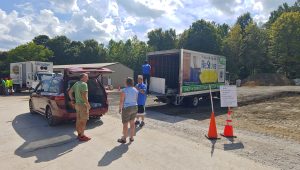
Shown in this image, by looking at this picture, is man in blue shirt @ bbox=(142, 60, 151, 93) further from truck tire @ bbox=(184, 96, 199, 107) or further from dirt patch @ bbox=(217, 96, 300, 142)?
dirt patch @ bbox=(217, 96, 300, 142)

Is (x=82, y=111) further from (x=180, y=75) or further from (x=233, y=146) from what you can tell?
(x=180, y=75)

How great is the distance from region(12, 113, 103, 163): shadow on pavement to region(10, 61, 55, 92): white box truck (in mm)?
16262

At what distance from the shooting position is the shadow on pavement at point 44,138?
6910mm

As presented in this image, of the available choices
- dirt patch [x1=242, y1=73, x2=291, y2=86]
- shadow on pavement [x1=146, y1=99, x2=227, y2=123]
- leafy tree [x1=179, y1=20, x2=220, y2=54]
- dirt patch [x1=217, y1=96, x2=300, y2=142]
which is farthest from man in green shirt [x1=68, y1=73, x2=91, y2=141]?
leafy tree [x1=179, y1=20, x2=220, y2=54]

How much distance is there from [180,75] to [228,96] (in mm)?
4937

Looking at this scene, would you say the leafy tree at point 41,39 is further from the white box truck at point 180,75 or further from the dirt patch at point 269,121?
the dirt patch at point 269,121

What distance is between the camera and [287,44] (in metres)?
47.6

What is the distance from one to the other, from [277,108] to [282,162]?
10.6 m

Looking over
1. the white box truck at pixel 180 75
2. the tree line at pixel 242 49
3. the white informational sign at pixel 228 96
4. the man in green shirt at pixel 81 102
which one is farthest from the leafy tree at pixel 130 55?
the man in green shirt at pixel 81 102

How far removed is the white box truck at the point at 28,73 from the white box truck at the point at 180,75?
46.9 feet

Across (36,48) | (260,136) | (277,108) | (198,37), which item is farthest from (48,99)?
(198,37)

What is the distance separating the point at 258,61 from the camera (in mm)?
49844

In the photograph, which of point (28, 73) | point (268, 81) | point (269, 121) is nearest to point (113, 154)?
point (269, 121)

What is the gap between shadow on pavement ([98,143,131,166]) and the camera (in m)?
6.28
